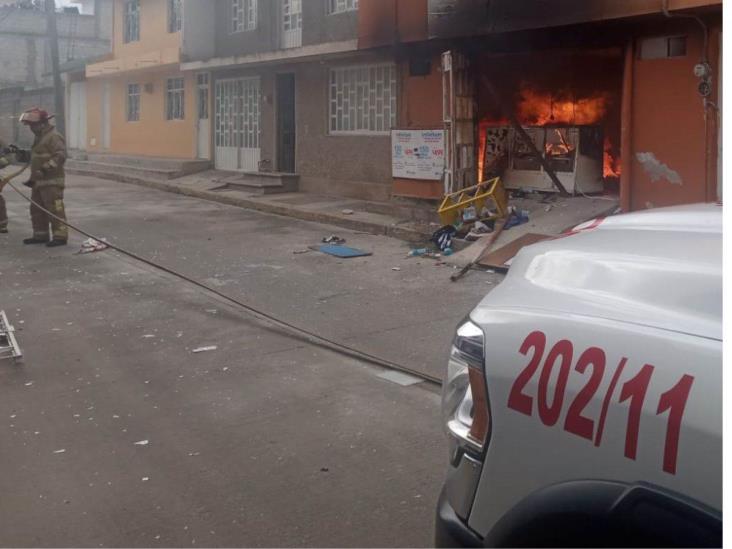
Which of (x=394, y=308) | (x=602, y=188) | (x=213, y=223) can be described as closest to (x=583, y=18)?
(x=602, y=188)

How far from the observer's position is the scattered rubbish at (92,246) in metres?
10.8

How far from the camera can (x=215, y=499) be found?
12.9ft

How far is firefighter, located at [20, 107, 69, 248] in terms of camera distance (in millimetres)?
10898

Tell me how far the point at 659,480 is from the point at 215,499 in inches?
107

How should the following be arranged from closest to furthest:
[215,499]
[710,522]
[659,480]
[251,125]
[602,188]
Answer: [710,522], [659,480], [215,499], [602,188], [251,125]

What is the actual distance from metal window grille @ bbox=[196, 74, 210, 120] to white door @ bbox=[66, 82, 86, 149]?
29.3 ft

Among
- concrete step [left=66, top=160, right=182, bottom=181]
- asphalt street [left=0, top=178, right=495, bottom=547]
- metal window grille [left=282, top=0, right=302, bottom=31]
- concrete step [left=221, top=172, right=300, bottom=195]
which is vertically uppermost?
metal window grille [left=282, top=0, right=302, bottom=31]

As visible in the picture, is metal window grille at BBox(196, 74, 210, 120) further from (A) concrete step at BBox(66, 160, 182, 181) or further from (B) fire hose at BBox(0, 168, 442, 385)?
(B) fire hose at BBox(0, 168, 442, 385)

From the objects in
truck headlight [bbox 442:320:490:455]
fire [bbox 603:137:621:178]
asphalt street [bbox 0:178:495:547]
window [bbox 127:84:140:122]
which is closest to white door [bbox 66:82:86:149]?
window [bbox 127:84:140:122]

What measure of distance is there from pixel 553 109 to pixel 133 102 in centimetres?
1499

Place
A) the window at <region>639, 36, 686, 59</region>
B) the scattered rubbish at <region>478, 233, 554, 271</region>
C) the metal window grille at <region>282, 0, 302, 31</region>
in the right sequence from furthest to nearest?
the metal window grille at <region>282, 0, 302, 31</region> < the window at <region>639, 36, 686, 59</region> < the scattered rubbish at <region>478, 233, 554, 271</region>

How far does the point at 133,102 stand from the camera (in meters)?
24.5

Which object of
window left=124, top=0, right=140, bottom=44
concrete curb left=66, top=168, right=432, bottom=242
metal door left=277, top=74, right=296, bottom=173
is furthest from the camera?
window left=124, top=0, right=140, bottom=44

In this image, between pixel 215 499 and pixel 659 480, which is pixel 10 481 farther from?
pixel 659 480
